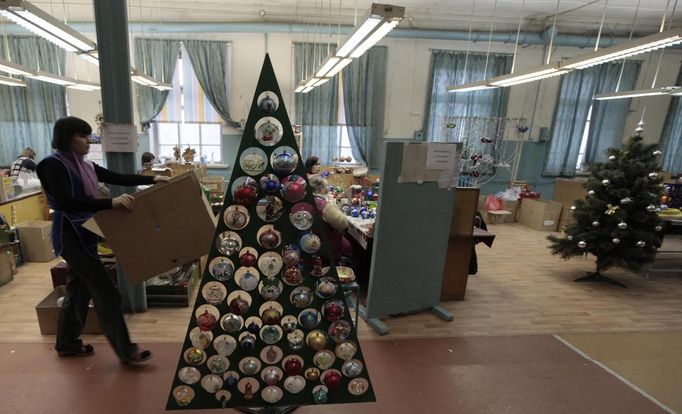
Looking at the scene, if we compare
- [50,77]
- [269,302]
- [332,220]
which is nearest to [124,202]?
[269,302]

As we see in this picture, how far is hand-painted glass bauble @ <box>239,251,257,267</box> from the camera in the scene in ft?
5.23

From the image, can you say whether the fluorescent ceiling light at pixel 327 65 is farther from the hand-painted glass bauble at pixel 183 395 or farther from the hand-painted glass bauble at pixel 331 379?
the hand-painted glass bauble at pixel 183 395

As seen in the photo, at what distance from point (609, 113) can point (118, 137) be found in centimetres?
897

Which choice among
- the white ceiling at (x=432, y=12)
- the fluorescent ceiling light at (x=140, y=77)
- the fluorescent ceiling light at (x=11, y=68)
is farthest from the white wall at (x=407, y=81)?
the fluorescent ceiling light at (x=11, y=68)

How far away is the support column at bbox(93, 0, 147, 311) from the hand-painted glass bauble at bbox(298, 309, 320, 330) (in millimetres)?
1895

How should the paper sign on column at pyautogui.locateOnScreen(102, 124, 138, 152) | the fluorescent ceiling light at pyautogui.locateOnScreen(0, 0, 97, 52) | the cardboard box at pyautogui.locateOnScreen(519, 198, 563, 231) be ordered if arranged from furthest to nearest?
1. the cardboard box at pyautogui.locateOnScreen(519, 198, 563, 231)
2. the paper sign on column at pyautogui.locateOnScreen(102, 124, 138, 152)
3. the fluorescent ceiling light at pyautogui.locateOnScreen(0, 0, 97, 52)

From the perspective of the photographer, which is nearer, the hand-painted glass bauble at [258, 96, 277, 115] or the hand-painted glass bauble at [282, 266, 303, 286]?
the hand-painted glass bauble at [258, 96, 277, 115]

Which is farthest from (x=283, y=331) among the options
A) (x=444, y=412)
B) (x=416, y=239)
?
(x=416, y=239)

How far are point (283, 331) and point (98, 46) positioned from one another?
7.81 feet

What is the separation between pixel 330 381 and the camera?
169 centimetres

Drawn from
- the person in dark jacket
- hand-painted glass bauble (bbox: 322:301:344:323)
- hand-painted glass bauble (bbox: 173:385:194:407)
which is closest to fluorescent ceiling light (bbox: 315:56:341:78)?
the person in dark jacket

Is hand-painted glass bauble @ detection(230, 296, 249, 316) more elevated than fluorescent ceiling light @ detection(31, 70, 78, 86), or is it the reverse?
fluorescent ceiling light @ detection(31, 70, 78, 86)

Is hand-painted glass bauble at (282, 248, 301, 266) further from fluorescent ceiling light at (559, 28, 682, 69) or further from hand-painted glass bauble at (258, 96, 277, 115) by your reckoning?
fluorescent ceiling light at (559, 28, 682, 69)

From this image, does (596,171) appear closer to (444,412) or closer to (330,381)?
(444,412)
